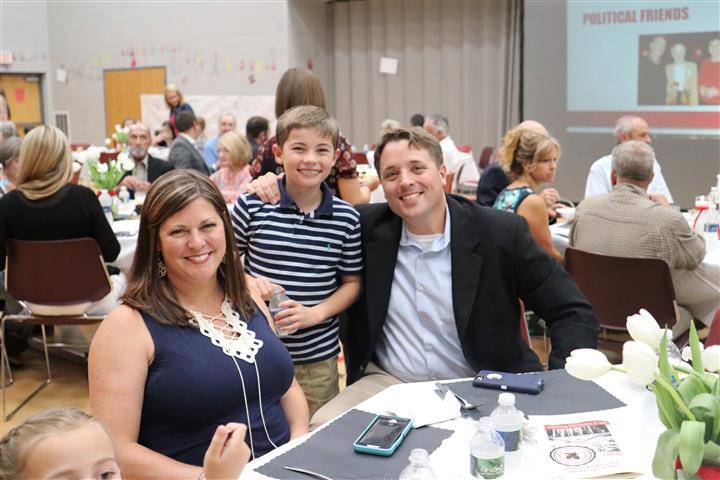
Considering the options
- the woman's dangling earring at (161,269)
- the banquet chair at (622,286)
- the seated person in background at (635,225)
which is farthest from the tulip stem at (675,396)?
the seated person in background at (635,225)

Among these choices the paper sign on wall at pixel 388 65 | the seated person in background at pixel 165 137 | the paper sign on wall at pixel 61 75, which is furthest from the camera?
the paper sign on wall at pixel 61 75

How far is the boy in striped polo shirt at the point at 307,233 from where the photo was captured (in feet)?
8.00

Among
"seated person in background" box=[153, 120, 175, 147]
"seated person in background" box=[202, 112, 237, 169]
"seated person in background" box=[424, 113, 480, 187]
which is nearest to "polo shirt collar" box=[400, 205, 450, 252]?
"seated person in background" box=[202, 112, 237, 169]

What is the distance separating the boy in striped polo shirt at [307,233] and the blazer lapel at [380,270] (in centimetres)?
10

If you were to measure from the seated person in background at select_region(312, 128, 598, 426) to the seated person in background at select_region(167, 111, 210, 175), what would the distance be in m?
4.13

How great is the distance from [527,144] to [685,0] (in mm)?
5083

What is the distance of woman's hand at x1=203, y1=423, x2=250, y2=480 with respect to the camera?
1.33m

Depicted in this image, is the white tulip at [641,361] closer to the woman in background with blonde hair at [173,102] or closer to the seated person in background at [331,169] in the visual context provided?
the seated person in background at [331,169]

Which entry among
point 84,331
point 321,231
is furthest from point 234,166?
point 321,231

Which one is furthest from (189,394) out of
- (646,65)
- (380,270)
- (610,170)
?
(646,65)

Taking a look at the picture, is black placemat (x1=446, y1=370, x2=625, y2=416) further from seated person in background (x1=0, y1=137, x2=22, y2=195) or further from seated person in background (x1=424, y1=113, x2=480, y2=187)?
seated person in background (x1=424, y1=113, x2=480, y2=187)

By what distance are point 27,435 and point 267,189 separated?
138 cm

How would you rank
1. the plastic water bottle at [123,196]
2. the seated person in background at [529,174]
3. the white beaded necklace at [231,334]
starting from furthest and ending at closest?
the plastic water bottle at [123,196] → the seated person in background at [529,174] → the white beaded necklace at [231,334]

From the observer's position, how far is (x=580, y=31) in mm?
8648
